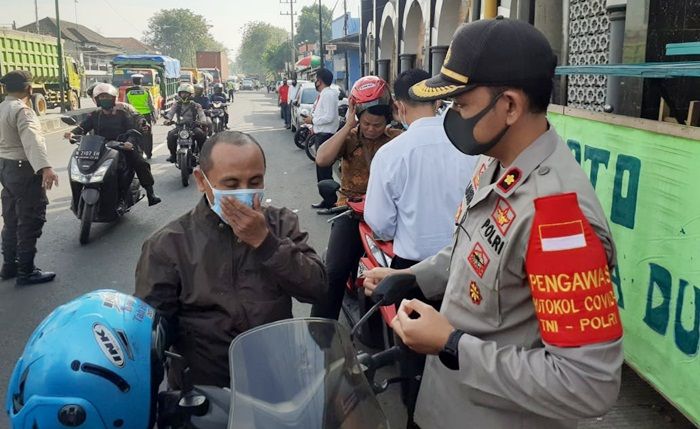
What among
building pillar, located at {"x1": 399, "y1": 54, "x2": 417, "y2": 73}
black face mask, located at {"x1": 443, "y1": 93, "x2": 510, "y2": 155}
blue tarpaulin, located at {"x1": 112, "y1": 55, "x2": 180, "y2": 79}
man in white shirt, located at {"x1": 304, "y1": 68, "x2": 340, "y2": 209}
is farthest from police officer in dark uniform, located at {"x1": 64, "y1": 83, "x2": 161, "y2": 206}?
blue tarpaulin, located at {"x1": 112, "y1": 55, "x2": 180, "y2": 79}

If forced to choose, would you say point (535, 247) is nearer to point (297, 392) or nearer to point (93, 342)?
point (297, 392)

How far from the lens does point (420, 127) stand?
2793 millimetres

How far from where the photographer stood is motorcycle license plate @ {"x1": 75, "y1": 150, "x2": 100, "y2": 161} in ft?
21.8

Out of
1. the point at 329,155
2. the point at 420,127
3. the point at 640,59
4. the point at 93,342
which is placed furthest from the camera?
the point at 640,59

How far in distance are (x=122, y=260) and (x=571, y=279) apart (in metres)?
5.60

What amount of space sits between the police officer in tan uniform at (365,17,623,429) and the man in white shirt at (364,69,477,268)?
4.02 ft

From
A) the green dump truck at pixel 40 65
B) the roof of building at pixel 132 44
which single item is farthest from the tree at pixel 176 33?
the green dump truck at pixel 40 65

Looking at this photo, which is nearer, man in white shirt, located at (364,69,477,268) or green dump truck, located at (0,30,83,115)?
man in white shirt, located at (364,69,477,268)

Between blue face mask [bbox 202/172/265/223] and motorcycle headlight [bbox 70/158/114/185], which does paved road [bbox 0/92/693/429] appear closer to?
motorcycle headlight [bbox 70/158/114/185]

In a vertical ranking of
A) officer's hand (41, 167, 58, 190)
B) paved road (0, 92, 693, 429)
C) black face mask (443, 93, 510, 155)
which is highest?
black face mask (443, 93, 510, 155)

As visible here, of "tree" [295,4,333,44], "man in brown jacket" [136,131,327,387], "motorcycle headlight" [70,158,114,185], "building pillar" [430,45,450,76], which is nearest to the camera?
"man in brown jacket" [136,131,327,387]

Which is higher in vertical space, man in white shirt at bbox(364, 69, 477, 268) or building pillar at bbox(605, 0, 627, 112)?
building pillar at bbox(605, 0, 627, 112)

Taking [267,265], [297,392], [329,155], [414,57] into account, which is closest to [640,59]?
[329,155]

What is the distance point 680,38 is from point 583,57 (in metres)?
1.61
